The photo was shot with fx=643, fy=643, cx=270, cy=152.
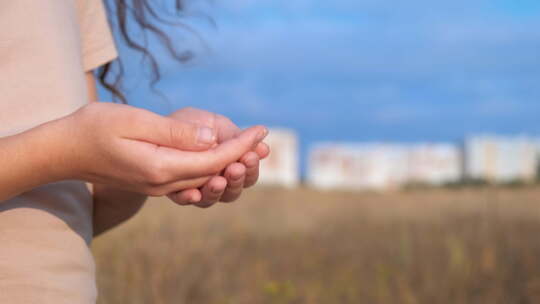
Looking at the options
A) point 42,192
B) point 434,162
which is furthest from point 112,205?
point 434,162

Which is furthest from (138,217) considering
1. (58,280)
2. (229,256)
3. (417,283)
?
(58,280)

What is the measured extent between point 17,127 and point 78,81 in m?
0.15

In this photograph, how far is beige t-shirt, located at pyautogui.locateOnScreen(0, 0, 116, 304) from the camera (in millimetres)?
854

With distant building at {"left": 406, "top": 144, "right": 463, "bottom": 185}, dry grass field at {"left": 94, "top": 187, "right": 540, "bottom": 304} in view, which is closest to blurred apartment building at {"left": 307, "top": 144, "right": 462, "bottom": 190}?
distant building at {"left": 406, "top": 144, "right": 463, "bottom": 185}

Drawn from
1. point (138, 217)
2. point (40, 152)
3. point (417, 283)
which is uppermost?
point (40, 152)

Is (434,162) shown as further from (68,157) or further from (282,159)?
(68,157)

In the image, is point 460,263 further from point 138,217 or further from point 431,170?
point 431,170

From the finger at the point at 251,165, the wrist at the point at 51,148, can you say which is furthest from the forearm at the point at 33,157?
the finger at the point at 251,165

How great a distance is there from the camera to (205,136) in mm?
732

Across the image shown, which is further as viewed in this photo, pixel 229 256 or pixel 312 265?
pixel 312 265

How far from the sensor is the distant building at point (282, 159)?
28094 mm

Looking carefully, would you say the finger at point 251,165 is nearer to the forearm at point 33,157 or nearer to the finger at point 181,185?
the finger at point 181,185

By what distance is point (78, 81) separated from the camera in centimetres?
101

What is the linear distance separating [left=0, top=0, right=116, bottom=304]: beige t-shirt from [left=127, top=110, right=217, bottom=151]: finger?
0.67 feet
